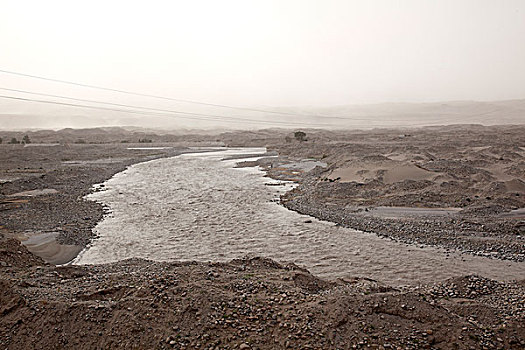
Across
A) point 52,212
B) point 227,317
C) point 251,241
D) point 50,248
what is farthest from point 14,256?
point 52,212

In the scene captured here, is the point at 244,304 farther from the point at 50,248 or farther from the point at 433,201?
the point at 433,201

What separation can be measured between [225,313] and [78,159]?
4376 centimetres

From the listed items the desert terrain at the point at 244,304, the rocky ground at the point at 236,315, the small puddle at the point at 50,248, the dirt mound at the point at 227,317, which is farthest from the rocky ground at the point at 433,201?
the small puddle at the point at 50,248

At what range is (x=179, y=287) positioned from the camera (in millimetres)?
7090

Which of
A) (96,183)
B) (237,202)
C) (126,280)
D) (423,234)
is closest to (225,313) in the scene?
(126,280)

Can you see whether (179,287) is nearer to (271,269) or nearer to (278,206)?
(271,269)

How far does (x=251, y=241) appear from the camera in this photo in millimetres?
13656

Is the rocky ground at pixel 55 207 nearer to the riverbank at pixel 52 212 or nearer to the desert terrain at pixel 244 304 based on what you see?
the riverbank at pixel 52 212

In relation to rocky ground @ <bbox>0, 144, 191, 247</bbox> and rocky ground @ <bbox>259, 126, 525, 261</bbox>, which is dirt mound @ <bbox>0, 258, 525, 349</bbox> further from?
rocky ground @ <bbox>0, 144, 191, 247</bbox>

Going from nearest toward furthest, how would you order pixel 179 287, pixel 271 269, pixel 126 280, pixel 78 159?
1. pixel 179 287
2. pixel 126 280
3. pixel 271 269
4. pixel 78 159

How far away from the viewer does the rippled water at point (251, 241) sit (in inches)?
420

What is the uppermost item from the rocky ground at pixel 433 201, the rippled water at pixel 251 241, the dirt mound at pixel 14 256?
the dirt mound at pixel 14 256

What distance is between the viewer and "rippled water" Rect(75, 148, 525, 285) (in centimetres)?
1066

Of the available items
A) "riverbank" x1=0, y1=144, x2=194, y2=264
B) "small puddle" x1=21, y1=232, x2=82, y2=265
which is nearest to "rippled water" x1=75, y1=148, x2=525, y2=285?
"small puddle" x1=21, y1=232, x2=82, y2=265
